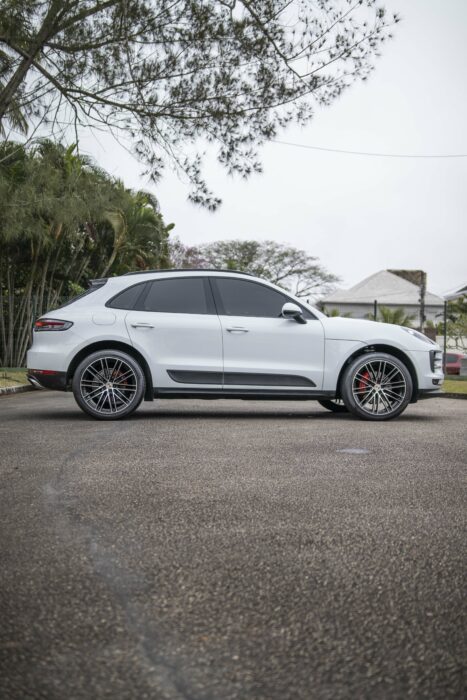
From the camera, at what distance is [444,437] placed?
7062 mm

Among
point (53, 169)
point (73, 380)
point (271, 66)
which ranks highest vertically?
point (271, 66)

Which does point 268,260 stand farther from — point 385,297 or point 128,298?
point 128,298

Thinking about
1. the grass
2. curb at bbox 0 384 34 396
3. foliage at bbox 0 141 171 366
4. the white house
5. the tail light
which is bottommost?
curb at bbox 0 384 34 396

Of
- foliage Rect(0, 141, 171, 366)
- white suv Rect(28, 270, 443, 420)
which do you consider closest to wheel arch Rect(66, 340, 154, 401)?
white suv Rect(28, 270, 443, 420)

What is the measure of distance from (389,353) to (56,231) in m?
15.0

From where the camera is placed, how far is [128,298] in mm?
8555

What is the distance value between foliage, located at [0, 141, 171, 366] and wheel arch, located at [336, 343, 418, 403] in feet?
23.9

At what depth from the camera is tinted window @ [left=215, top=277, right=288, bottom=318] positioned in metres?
8.67

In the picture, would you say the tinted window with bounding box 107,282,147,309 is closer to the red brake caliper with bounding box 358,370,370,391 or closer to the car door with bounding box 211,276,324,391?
the car door with bounding box 211,276,324,391

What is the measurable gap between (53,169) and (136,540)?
12078 millimetres

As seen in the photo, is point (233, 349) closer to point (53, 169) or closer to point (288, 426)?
point (288, 426)

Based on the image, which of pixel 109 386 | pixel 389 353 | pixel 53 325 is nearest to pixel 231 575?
pixel 109 386

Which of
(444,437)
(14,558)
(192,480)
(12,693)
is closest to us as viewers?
(12,693)

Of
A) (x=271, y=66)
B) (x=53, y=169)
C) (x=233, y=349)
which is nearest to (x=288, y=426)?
(x=233, y=349)
